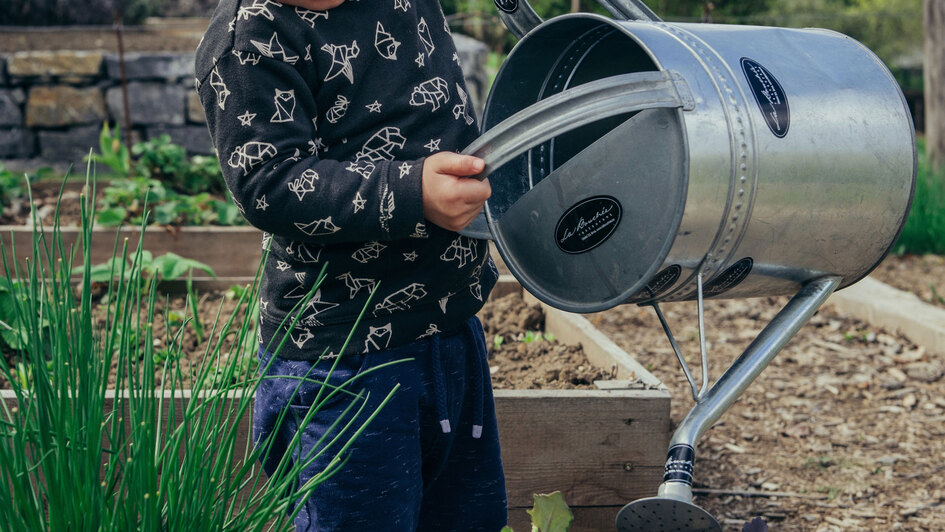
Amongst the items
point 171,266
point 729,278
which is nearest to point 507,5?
point 729,278

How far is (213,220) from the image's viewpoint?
3.36 metres

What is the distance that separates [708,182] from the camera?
1.01 metres

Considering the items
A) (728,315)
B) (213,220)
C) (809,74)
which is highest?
(809,74)

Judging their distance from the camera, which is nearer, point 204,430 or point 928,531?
point 204,430

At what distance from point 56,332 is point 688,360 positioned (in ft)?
8.19

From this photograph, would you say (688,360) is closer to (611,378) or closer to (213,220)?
(611,378)

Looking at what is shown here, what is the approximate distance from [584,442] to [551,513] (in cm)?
61

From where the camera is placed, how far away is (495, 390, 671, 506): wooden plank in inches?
72.3

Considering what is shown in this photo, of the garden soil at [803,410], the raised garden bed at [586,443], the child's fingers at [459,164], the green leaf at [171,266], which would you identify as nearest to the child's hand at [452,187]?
the child's fingers at [459,164]

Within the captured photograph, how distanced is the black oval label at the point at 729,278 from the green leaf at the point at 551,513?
1.13 feet

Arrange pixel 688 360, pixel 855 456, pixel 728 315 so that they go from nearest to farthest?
pixel 855 456 < pixel 688 360 < pixel 728 315

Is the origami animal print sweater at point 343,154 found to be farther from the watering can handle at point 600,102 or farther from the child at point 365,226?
the watering can handle at point 600,102

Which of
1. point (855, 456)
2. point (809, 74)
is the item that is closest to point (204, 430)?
point (809, 74)

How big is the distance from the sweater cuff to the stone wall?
4.28 metres
